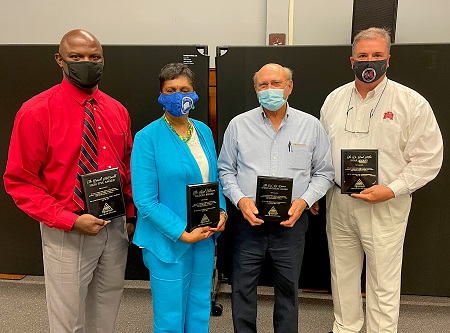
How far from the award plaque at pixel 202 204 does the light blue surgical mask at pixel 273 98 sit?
1.58ft

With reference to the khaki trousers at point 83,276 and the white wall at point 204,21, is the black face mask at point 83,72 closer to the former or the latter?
the khaki trousers at point 83,276

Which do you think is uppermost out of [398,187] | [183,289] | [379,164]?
→ [379,164]

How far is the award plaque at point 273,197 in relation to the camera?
195cm

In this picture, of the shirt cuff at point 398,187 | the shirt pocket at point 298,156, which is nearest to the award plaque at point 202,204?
the shirt pocket at point 298,156

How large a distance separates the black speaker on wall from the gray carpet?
7.10 feet

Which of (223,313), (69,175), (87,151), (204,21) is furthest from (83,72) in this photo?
(204,21)

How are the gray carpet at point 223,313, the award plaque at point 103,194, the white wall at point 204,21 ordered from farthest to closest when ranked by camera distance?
the white wall at point 204,21 < the gray carpet at point 223,313 < the award plaque at point 103,194

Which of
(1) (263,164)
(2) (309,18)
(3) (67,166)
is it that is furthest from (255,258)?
(2) (309,18)

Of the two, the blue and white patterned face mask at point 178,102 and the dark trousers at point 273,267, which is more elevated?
the blue and white patterned face mask at point 178,102

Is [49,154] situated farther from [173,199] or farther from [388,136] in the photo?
[388,136]

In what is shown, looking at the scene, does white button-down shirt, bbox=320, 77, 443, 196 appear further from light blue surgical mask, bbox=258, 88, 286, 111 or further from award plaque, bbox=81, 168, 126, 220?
award plaque, bbox=81, 168, 126, 220

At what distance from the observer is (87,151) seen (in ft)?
6.07

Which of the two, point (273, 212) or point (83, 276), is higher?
point (273, 212)

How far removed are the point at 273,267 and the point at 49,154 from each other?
1250 mm
